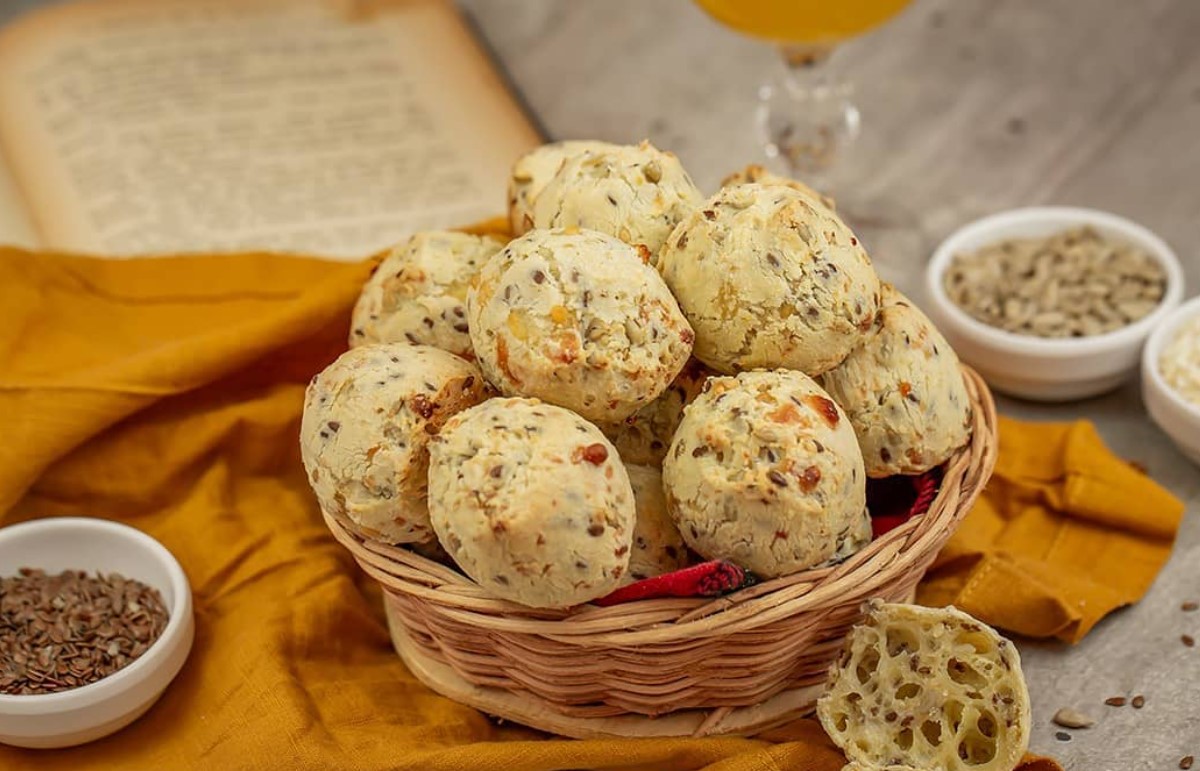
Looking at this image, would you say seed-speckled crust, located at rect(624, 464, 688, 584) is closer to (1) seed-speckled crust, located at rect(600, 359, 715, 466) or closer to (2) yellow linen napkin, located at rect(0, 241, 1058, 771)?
(1) seed-speckled crust, located at rect(600, 359, 715, 466)

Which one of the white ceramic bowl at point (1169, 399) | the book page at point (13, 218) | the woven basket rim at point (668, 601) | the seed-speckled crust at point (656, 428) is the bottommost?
the white ceramic bowl at point (1169, 399)

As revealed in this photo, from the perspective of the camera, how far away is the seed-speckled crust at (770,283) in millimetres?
1456

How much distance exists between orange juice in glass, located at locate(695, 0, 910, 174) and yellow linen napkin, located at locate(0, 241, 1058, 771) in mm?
811

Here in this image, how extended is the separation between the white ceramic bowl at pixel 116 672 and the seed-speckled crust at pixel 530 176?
0.62m

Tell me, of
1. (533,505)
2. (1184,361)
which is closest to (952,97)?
(1184,361)

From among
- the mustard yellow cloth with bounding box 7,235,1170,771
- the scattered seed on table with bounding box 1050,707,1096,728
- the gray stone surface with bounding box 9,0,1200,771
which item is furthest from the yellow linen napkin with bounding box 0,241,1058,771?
the gray stone surface with bounding box 9,0,1200,771

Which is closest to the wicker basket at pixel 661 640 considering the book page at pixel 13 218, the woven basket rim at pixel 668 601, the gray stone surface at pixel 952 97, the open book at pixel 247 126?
the woven basket rim at pixel 668 601

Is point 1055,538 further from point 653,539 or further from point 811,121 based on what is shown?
point 811,121

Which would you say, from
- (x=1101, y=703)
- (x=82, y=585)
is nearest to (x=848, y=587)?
(x=1101, y=703)

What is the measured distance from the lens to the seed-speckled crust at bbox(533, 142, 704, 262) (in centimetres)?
156

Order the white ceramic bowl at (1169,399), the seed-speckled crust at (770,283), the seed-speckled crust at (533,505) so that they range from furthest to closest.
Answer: the white ceramic bowl at (1169,399) < the seed-speckled crust at (770,283) < the seed-speckled crust at (533,505)

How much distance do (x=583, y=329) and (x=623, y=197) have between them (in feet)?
0.76

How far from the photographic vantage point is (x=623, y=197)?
1.57m

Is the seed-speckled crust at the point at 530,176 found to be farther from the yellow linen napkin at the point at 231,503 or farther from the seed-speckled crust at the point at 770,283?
the yellow linen napkin at the point at 231,503
